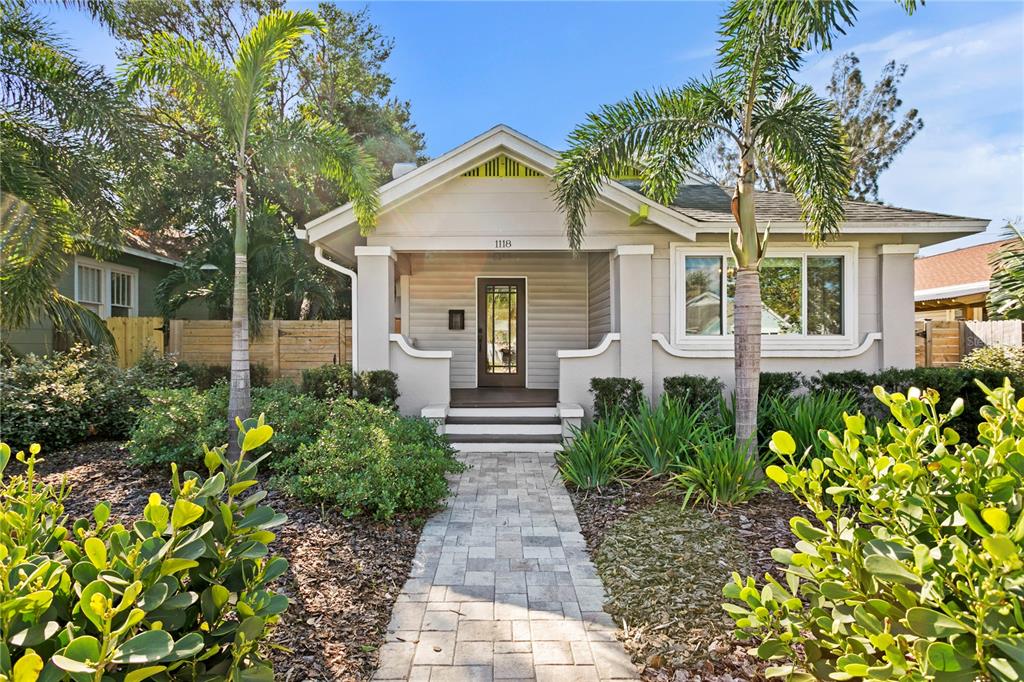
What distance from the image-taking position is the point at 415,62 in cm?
1817

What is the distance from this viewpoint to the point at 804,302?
28.0 ft

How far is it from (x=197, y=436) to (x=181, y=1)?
17.6 m

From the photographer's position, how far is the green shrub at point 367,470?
445 centimetres

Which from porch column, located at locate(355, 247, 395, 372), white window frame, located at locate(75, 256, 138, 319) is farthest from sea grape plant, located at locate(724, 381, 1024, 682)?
white window frame, located at locate(75, 256, 138, 319)

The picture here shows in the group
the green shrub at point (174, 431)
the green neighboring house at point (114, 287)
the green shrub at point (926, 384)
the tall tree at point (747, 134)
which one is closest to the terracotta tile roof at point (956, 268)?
the green shrub at point (926, 384)

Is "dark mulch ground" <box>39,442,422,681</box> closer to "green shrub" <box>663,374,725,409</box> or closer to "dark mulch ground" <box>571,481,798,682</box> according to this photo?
"dark mulch ground" <box>571,481,798,682</box>

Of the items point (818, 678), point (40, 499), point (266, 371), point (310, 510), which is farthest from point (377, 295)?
point (818, 678)

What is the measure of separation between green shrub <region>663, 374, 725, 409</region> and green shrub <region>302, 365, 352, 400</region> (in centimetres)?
519

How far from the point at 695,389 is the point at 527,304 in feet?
15.1

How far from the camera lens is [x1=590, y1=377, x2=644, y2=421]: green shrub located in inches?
303

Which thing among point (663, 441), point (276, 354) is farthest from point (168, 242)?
point (663, 441)

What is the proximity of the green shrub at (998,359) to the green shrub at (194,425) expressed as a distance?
41.6 ft

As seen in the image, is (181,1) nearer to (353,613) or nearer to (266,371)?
(266,371)

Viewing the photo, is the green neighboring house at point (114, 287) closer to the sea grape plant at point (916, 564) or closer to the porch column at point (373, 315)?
the porch column at point (373, 315)
